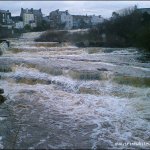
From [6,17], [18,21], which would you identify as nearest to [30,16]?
[18,21]

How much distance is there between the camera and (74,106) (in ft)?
37.1

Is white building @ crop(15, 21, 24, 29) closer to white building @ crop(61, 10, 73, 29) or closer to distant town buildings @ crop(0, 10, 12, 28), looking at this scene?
distant town buildings @ crop(0, 10, 12, 28)

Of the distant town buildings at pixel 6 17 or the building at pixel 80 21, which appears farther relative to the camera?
the building at pixel 80 21

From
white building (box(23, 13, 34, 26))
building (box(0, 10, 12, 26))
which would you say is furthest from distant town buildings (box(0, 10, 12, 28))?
white building (box(23, 13, 34, 26))

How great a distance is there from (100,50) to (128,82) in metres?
13.5

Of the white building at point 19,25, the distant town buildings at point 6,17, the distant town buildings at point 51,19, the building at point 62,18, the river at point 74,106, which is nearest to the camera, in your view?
the river at point 74,106

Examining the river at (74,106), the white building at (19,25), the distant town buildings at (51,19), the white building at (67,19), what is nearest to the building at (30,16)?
the distant town buildings at (51,19)

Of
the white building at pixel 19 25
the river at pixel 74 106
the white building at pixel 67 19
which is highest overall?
the white building at pixel 67 19

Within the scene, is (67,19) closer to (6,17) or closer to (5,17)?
(6,17)

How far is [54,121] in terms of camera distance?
32.0ft

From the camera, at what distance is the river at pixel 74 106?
327 inches

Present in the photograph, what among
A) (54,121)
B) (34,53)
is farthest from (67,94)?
(34,53)

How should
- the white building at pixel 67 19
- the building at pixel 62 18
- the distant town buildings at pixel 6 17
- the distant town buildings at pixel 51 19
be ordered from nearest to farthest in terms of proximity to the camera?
1. the distant town buildings at pixel 6 17
2. the distant town buildings at pixel 51 19
3. the building at pixel 62 18
4. the white building at pixel 67 19

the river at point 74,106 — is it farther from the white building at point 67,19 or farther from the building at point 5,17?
the white building at point 67,19
